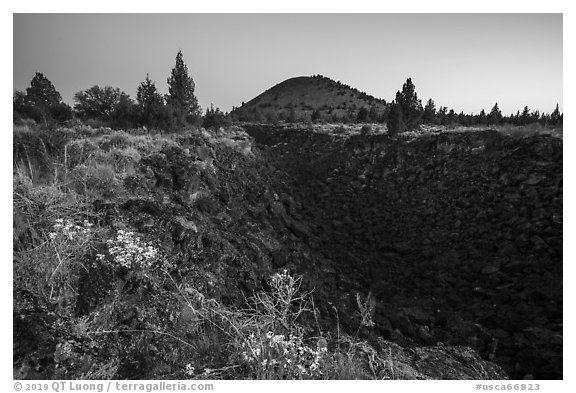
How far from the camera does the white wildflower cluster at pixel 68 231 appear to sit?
307 cm

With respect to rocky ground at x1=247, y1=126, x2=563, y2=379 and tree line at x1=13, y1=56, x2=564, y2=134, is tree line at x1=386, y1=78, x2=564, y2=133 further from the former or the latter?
rocky ground at x1=247, y1=126, x2=563, y2=379

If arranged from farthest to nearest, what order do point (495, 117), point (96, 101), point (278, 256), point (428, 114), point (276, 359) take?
point (495, 117) → point (428, 114) → point (96, 101) → point (278, 256) → point (276, 359)

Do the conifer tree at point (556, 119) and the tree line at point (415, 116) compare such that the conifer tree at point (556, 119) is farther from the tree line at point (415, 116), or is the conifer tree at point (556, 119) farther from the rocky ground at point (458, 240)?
the rocky ground at point (458, 240)

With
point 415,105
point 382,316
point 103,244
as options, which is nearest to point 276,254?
point 382,316

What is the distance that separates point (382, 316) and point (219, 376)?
9.19 feet

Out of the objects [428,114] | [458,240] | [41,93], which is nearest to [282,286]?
[458,240]

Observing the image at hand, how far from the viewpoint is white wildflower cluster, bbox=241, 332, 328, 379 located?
8.41ft

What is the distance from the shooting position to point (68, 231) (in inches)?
125

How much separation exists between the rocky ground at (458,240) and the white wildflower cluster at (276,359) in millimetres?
1860

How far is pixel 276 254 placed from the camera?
5164 millimetres

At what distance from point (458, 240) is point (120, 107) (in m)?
15.3

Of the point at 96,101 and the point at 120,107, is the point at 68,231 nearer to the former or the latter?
the point at 120,107

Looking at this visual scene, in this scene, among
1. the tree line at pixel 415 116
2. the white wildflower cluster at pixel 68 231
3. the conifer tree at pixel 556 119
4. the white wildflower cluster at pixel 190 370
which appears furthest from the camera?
the tree line at pixel 415 116

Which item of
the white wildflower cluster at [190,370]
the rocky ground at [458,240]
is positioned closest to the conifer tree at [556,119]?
the rocky ground at [458,240]
